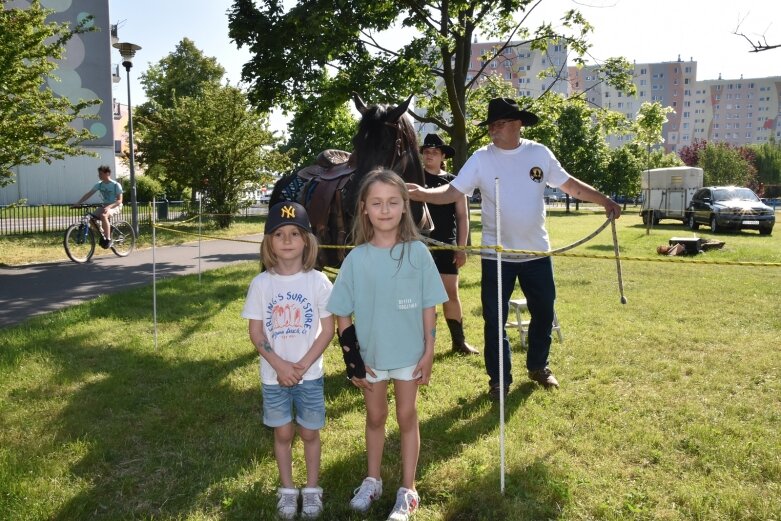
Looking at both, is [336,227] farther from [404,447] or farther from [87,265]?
[87,265]

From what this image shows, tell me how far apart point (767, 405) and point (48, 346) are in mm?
6500

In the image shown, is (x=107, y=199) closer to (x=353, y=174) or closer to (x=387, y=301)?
(x=353, y=174)

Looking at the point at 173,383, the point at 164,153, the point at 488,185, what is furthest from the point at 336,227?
the point at 164,153

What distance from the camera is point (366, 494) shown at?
9.59 ft

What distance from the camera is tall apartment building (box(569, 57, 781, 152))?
11425 cm

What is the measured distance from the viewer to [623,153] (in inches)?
1951

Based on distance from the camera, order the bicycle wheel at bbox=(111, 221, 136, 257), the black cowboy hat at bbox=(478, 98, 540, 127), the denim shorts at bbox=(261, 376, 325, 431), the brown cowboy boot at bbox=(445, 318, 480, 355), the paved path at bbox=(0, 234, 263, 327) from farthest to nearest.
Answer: the bicycle wheel at bbox=(111, 221, 136, 257) < the paved path at bbox=(0, 234, 263, 327) < the brown cowboy boot at bbox=(445, 318, 480, 355) < the black cowboy hat at bbox=(478, 98, 540, 127) < the denim shorts at bbox=(261, 376, 325, 431)

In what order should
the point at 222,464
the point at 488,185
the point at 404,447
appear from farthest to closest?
1. the point at 488,185
2. the point at 222,464
3. the point at 404,447

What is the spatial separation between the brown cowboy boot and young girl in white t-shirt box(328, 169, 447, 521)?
Result: 2.95 meters

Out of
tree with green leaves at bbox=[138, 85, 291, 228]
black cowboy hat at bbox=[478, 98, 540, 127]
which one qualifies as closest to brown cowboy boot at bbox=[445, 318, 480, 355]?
black cowboy hat at bbox=[478, 98, 540, 127]

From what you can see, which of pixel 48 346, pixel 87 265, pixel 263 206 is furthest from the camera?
pixel 263 206

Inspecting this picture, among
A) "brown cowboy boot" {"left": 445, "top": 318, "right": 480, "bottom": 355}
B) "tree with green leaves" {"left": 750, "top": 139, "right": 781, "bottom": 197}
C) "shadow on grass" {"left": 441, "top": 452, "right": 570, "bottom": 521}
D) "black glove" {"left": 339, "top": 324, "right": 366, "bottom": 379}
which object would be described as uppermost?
"tree with green leaves" {"left": 750, "top": 139, "right": 781, "bottom": 197}

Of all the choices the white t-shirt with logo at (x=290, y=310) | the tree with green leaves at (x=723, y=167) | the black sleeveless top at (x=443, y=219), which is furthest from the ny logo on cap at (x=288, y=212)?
the tree with green leaves at (x=723, y=167)

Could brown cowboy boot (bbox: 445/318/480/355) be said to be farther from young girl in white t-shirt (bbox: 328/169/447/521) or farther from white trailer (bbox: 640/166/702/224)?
white trailer (bbox: 640/166/702/224)
